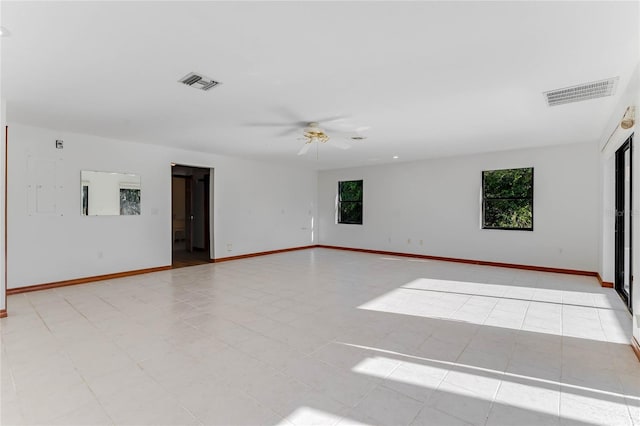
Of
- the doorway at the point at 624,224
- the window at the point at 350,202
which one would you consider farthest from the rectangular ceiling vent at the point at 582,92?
the window at the point at 350,202

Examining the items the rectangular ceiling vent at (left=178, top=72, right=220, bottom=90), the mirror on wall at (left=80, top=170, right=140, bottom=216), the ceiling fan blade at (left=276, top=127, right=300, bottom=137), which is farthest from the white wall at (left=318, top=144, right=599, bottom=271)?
the rectangular ceiling vent at (left=178, top=72, right=220, bottom=90)

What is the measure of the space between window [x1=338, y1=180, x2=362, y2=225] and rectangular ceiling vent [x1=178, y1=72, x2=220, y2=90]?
6.27 m

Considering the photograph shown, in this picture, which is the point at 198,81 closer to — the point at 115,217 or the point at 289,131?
the point at 289,131

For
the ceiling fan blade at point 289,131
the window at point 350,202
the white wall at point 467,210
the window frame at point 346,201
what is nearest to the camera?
the ceiling fan blade at point 289,131

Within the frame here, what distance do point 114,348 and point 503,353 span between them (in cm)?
325

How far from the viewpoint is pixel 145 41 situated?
2260 millimetres

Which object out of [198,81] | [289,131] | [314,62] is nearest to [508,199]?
[289,131]

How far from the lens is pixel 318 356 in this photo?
8.42 feet

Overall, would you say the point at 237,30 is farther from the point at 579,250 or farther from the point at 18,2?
the point at 579,250

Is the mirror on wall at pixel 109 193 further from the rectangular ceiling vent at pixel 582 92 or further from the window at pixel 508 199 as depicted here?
the window at pixel 508 199

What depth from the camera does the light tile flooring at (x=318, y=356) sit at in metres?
1.88

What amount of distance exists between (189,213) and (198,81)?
6508 mm

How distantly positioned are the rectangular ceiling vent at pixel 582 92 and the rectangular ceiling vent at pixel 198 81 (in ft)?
11.0

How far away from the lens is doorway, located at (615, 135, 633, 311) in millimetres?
3793
